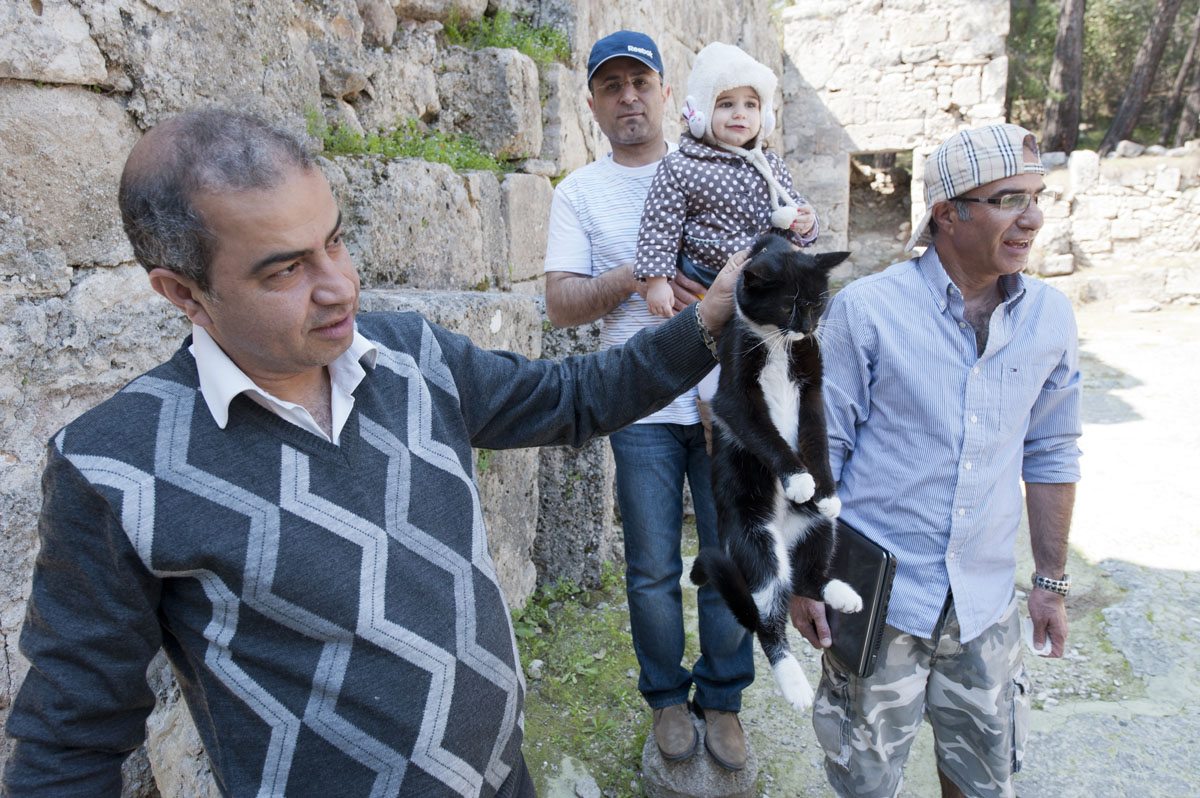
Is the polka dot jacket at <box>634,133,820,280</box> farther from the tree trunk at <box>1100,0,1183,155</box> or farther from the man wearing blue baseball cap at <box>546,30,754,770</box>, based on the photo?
the tree trunk at <box>1100,0,1183,155</box>

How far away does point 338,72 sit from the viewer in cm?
270

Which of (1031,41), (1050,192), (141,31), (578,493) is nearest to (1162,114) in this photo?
(1031,41)

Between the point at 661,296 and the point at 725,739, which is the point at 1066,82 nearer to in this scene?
the point at 661,296

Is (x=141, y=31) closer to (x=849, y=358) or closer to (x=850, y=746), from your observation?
(x=849, y=358)

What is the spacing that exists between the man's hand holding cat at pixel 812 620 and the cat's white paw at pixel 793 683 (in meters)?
0.20

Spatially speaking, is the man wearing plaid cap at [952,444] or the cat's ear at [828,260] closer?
the cat's ear at [828,260]

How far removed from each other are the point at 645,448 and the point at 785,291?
1.11 meters

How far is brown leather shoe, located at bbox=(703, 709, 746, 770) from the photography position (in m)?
2.58

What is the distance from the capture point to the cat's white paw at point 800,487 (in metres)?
1.62

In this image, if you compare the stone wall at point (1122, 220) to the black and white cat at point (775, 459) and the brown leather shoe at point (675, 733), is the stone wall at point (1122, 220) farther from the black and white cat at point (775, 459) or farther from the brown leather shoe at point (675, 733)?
the black and white cat at point (775, 459)

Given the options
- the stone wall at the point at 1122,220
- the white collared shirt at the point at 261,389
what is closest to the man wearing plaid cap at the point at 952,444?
the white collared shirt at the point at 261,389

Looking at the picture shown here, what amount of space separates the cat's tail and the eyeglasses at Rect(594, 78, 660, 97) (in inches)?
66.7

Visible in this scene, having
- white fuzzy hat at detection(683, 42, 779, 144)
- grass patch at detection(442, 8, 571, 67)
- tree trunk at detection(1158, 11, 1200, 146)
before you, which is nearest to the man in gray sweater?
white fuzzy hat at detection(683, 42, 779, 144)

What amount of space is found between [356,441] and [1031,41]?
20.3 m
